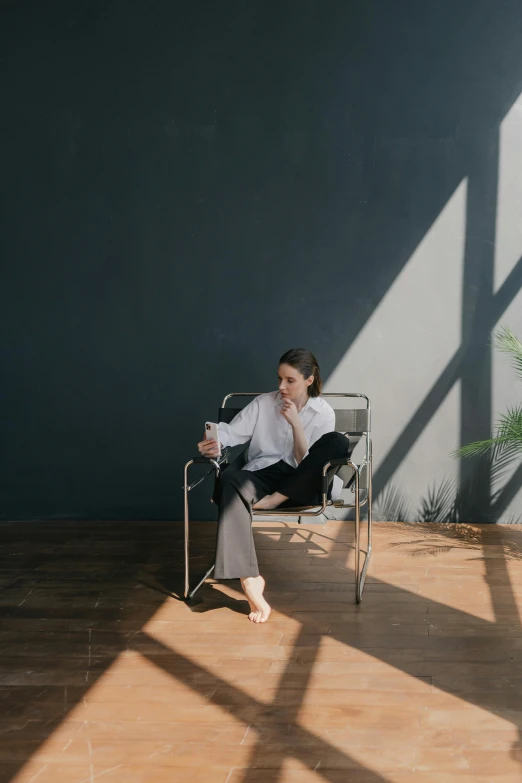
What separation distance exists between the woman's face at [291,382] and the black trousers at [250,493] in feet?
1.09

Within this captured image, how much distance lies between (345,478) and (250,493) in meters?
0.64

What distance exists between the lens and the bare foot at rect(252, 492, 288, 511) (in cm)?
355

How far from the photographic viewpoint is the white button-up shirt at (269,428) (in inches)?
152

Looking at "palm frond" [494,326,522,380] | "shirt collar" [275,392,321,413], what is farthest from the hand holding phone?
"palm frond" [494,326,522,380]

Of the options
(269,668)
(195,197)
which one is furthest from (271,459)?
(195,197)

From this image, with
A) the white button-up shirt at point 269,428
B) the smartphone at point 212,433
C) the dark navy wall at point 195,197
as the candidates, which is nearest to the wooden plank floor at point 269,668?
the white button-up shirt at point 269,428

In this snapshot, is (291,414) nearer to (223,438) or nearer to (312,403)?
(312,403)

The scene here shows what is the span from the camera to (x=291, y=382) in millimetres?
3811

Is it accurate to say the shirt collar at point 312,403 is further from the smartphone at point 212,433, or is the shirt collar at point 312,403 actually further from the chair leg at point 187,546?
the chair leg at point 187,546

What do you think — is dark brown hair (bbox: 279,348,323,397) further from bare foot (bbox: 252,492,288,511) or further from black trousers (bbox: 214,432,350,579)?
bare foot (bbox: 252,492,288,511)

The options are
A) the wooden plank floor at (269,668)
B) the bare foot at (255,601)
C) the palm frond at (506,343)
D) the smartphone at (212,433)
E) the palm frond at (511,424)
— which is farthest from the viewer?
the palm frond at (506,343)

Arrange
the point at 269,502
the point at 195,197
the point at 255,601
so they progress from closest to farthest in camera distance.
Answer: the point at 255,601, the point at 269,502, the point at 195,197

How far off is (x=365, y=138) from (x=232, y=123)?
0.78m

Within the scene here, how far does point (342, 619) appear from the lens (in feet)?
10.7
